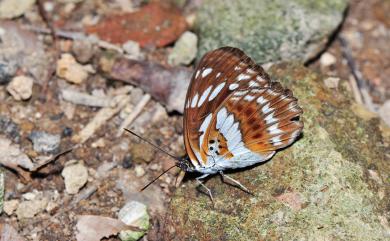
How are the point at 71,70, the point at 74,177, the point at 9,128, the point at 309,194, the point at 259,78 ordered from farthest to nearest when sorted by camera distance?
the point at 71,70, the point at 9,128, the point at 74,177, the point at 259,78, the point at 309,194

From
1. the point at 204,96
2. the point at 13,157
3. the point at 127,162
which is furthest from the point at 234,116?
the point at 13,157

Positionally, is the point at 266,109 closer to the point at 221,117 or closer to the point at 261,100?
the point at 261,100

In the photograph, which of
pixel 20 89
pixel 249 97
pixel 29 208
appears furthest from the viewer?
pixel 20 89

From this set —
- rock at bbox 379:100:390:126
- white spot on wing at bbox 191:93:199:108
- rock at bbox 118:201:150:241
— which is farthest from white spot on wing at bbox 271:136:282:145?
rock at bbox 379:100:390:126

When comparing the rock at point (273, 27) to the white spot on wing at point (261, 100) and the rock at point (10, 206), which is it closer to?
the white spot on wing at point (261, 100)

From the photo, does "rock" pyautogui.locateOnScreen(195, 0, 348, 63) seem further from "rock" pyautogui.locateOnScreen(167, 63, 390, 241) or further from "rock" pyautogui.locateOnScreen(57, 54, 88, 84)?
"rock" pyautogui.locateOnScreen(57, 54, 88, 84)

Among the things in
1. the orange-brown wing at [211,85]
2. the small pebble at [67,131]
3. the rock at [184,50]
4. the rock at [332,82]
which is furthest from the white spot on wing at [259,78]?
the small pebble at [67,131]
